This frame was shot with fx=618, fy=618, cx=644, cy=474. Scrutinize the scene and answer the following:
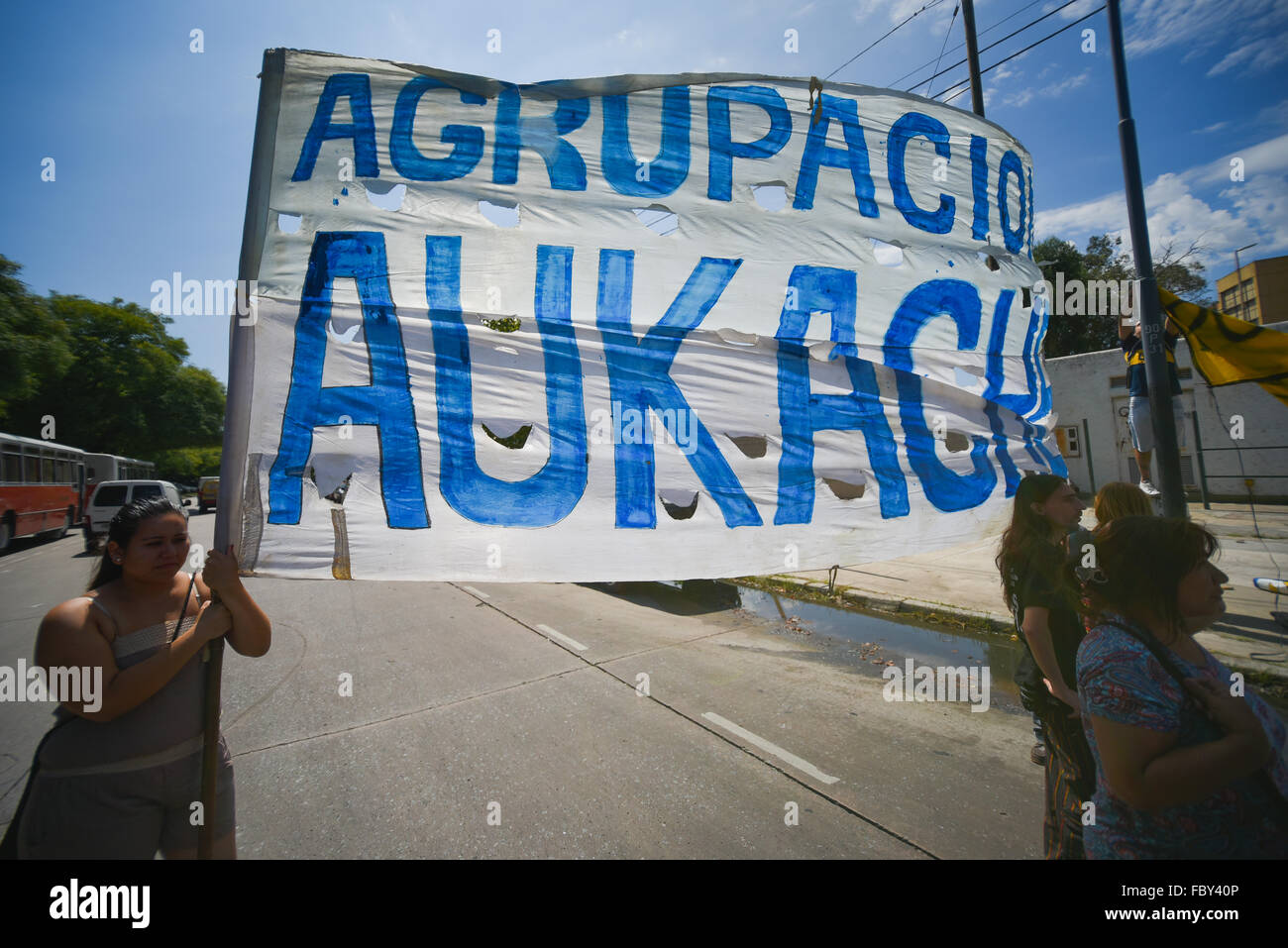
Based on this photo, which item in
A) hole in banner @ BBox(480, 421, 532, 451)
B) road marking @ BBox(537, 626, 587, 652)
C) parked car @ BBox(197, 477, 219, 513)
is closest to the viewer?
hole in banner @ BBox(480, 421, 532, 451)

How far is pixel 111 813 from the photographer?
182cm

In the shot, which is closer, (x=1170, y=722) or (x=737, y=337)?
(x=1170, y=722)

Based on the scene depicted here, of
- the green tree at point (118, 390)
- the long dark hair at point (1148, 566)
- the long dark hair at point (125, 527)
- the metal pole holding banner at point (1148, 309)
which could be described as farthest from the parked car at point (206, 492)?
the long dark hair at point (1148, 566)

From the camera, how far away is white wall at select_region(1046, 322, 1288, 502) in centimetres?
1440

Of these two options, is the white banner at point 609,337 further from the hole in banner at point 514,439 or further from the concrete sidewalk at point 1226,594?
the concrete sidewalk at point 1226,594

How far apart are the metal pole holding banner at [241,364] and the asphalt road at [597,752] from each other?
4.83 ft

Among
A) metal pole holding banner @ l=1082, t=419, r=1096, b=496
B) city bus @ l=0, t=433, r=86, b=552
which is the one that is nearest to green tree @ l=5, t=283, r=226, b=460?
city bus @ l=0, t=433, r=86, b=552

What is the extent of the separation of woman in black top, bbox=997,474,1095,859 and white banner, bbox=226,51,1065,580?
30 cm

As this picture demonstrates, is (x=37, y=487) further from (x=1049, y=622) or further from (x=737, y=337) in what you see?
(x=1049, y=622)

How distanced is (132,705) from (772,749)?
3.36m

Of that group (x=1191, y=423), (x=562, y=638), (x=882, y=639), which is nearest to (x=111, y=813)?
(x=562, y=638)

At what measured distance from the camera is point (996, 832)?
3047 millimetres

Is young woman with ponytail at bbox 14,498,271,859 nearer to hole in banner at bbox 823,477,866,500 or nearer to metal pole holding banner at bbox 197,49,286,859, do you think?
metal pole holding banner at bbox 197,49,286,859
